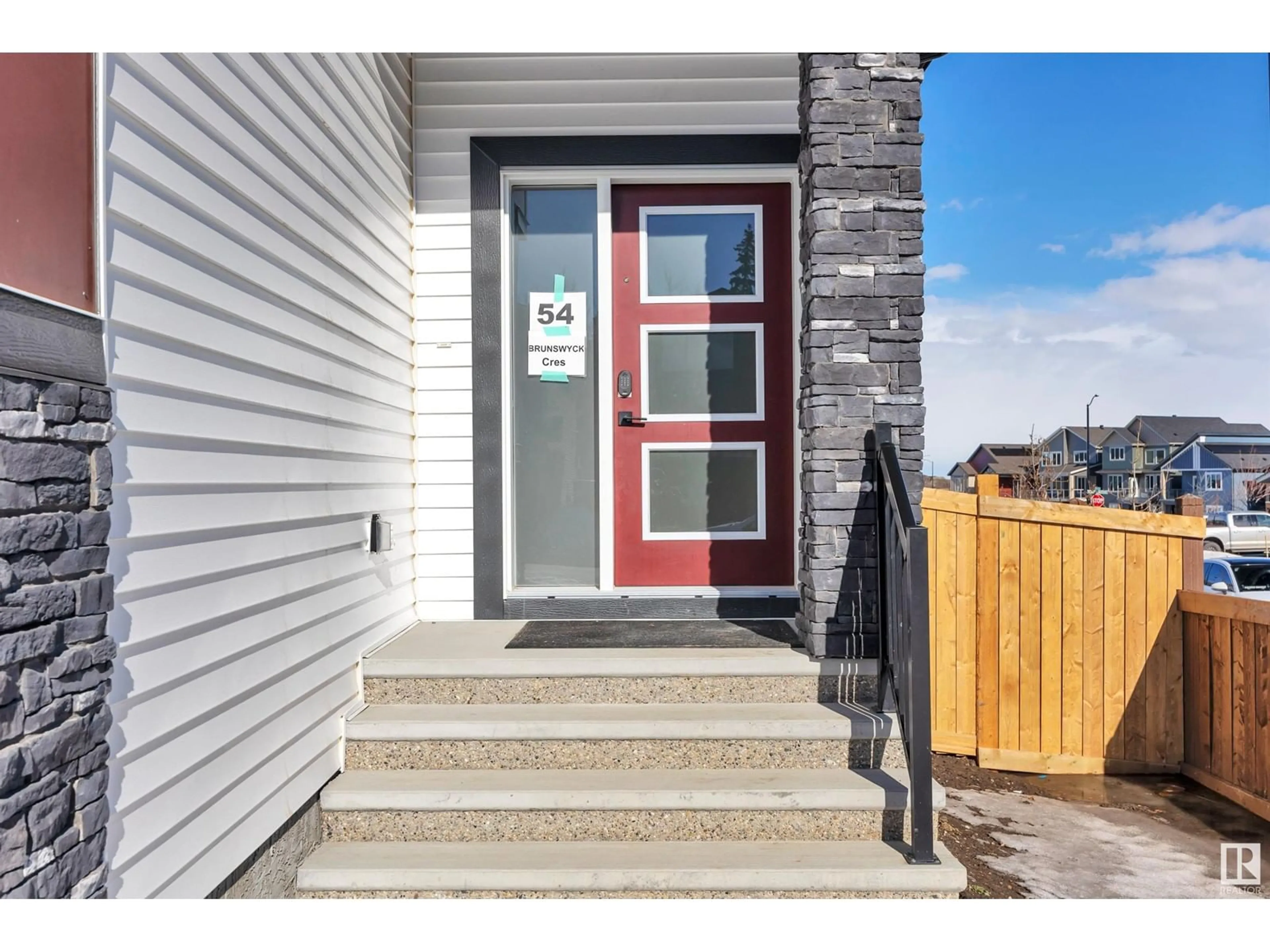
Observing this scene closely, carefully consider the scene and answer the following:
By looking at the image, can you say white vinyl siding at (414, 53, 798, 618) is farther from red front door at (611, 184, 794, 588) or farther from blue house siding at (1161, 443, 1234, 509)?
blue house siding at (1161, 443, 1234, 509)

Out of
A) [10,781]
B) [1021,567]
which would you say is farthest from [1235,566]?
[10,781]

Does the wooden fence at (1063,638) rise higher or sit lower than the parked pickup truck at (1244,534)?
higher

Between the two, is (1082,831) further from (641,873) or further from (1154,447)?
(1154,447)

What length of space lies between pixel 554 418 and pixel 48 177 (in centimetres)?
229

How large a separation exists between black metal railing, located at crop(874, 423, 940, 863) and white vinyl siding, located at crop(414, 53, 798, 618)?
1.81 metres

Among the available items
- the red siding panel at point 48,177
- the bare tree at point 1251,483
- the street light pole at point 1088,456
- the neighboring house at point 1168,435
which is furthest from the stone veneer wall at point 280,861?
the neighboring house at point 1168,435

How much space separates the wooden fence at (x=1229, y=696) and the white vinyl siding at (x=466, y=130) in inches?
108

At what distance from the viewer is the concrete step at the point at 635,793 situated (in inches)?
85.2

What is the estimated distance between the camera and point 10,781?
3.88 ft

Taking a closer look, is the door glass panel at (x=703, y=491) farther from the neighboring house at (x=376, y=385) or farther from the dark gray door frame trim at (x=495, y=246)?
the dark gray door frame trim at (x=495, y=246)

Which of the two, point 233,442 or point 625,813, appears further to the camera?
point 625,813

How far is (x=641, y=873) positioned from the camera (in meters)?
1.97

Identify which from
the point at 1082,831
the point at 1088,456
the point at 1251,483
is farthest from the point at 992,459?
the point at 1082,831
